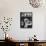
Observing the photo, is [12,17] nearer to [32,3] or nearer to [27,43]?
[32,3]

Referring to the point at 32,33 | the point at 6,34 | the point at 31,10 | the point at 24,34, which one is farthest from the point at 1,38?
the point at 31,10

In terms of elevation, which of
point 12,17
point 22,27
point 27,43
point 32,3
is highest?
point 32,3

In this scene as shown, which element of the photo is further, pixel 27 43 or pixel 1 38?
pixel 1 38

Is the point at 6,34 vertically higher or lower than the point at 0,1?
lower

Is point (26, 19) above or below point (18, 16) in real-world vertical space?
below

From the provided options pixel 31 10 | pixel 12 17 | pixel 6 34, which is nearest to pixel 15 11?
pixel 12 17

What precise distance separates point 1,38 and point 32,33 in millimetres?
1120

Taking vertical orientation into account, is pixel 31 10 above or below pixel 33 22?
above

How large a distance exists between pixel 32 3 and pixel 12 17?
89 cm

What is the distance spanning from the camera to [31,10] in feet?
15.1

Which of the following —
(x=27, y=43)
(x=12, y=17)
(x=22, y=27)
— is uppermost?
(x=12, y=17)

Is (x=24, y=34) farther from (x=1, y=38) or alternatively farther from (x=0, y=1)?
(x=0, y=1)

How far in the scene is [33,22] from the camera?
182 inches

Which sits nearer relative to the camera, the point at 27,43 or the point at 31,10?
the point at 27,43
